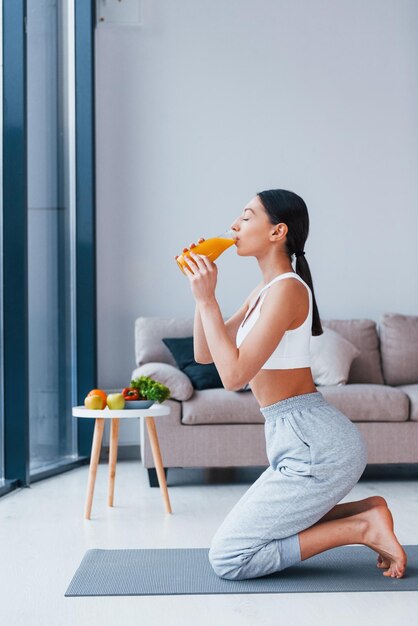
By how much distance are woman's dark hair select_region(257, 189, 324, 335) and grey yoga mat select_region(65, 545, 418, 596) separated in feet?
2.50

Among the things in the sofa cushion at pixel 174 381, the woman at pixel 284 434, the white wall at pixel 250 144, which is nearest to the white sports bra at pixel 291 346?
the woman at pixel 284 434

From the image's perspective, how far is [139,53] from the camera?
5.29 metres

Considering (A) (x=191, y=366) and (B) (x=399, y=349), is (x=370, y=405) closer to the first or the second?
(B) (x=399, y=349)

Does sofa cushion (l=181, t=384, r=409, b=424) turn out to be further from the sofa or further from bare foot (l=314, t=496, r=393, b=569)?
bare foot (l=314, t=496, r=393, b=569)

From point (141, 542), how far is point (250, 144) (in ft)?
9.90

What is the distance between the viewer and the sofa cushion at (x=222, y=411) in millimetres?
4113

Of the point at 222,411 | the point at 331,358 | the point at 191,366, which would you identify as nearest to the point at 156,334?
the point at 191,366

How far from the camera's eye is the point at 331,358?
14.8 ft

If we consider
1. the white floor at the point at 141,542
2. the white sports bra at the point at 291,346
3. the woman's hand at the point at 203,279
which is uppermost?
the woman's hand at the point at 203,279

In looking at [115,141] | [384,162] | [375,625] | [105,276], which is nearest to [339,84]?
[384,162]

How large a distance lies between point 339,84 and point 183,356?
2.03 m

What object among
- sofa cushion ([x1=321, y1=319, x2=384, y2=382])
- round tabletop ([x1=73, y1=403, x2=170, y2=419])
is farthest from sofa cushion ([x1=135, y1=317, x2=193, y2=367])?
round tabletop ([x1=73, y1=403, x2=170, y2=419])

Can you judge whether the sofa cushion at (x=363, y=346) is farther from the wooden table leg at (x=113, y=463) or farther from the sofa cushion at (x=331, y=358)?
the wooden table leg at (x=113, y=463)

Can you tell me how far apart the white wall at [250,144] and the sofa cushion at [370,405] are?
1.14 metres
